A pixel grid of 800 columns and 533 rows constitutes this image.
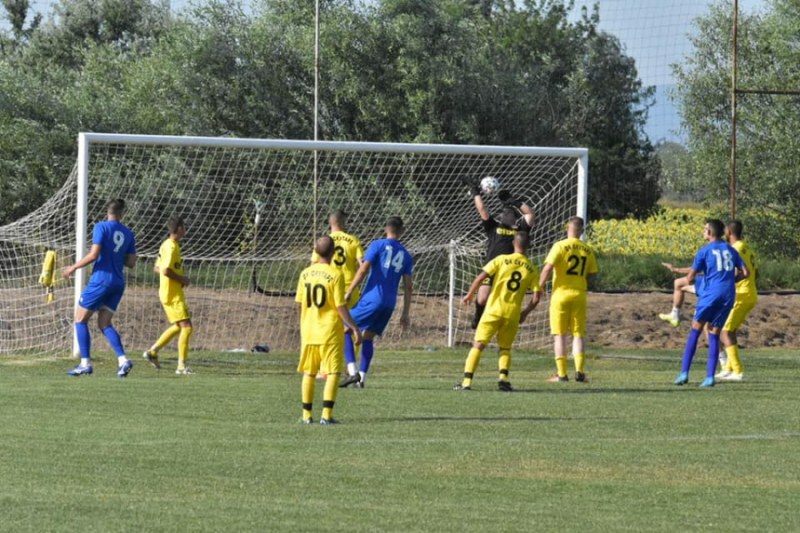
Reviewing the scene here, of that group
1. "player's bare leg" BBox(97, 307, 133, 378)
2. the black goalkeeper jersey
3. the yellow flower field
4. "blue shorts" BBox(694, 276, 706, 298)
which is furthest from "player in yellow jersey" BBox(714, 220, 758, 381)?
the yellow flower field

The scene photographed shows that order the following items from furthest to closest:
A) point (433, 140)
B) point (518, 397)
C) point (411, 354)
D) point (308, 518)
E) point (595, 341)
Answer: point (433, 140) < point (595, 341) < point (411, 354) < point (518, 397) < point (308, 518)

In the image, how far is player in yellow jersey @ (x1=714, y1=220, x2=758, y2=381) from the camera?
17.7 metres

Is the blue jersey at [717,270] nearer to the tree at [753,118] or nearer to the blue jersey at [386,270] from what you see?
the blue jersey at [386,270]

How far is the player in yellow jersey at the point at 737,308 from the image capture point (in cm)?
1769

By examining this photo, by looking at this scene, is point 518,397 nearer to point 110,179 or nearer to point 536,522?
point 536,522

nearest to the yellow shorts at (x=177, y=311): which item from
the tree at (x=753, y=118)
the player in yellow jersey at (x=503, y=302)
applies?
the player in yellow jersey at (x=503, y=302)

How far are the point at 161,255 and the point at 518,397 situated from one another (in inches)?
205

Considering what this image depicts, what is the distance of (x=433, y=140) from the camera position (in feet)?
116

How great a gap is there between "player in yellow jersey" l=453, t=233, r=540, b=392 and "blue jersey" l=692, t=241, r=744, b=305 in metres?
2.26

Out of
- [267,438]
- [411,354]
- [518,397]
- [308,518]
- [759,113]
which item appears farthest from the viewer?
[759,113]

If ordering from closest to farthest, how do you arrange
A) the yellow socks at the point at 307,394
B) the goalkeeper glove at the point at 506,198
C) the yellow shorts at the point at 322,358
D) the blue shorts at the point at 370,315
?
1. the yellow shorts at the point at 322,358
2. the yellow socks at the point at 307,394
3. the blue shorts at the point at 370,315
4. the goalkeeper glove at the point at 506,198

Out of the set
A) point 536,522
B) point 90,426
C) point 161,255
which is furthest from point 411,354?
point 536,522

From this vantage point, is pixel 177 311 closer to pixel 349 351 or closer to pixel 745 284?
pixel 349 351

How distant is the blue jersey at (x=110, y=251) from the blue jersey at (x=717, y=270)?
689 cm
